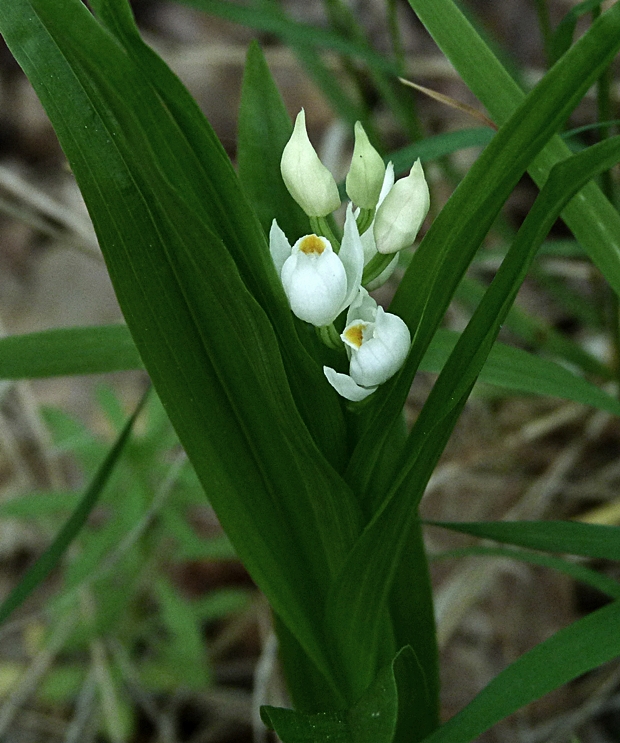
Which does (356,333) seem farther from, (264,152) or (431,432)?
(264,152)

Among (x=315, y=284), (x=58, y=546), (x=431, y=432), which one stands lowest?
(x=58, y=546)

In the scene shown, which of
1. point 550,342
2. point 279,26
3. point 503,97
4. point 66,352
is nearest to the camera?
point 503,97

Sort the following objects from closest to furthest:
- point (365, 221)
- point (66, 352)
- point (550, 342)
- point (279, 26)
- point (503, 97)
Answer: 1. point (365, 221)
2. point (503, 97)
3. point (66, 352)
4. point (279, 26)
5. point (550, 342)

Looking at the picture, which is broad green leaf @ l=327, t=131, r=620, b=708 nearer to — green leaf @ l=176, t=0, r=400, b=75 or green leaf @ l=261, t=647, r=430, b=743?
green leaf @ l=261, t=647, r=430, b=743

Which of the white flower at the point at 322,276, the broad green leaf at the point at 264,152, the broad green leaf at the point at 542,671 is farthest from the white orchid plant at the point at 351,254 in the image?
the broad green leaf at the point at 542,671

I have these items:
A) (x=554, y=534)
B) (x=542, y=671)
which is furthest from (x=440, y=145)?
(x=542, y=671)

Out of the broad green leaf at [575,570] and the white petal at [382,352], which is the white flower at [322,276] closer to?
the white petal at [382,352]

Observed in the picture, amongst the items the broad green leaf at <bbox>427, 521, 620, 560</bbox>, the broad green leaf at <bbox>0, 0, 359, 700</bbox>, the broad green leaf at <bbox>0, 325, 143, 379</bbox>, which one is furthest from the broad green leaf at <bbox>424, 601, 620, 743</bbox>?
the broad green leaf at <bbox>0, 325, 143, 379</bbox>

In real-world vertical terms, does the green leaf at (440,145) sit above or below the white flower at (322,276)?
→ above
